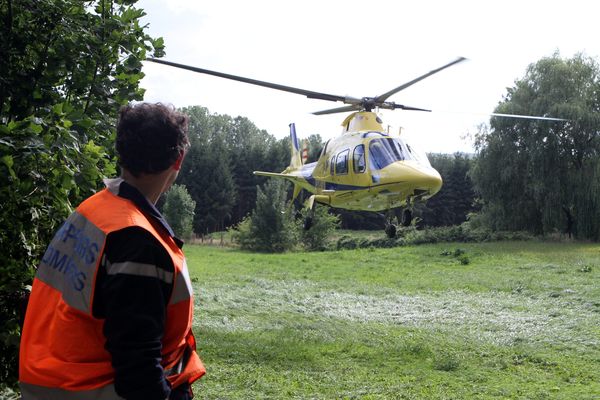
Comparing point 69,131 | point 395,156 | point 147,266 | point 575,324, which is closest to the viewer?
point 147,266

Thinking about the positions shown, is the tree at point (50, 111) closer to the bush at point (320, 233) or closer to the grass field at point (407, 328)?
the grass field at point (407, 328)

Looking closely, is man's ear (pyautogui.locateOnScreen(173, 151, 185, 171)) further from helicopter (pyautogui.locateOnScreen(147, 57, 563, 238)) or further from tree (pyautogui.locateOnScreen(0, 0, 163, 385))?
helicopter (pyautogui.locateOnScreen(147, 57, 563, 238))

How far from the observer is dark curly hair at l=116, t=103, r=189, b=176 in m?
1.80

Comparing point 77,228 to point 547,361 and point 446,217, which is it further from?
point 446,217

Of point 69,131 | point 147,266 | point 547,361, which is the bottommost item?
point 547,361

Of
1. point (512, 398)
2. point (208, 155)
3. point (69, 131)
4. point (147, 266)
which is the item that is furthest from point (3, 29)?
point (208, 155)

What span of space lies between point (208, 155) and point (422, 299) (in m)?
35.7

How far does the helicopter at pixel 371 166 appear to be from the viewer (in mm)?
11758

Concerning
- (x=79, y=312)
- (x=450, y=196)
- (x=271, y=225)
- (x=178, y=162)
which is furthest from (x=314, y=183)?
(x=450, y=196)

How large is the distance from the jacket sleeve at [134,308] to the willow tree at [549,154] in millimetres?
28752

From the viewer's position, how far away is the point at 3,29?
325 centimetres

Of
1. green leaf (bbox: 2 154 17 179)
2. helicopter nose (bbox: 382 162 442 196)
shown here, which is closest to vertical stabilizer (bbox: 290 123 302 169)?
helicopter nose (bbox: 382 162 442 196)

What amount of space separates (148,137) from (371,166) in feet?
34.6

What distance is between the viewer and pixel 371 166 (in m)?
12.2
